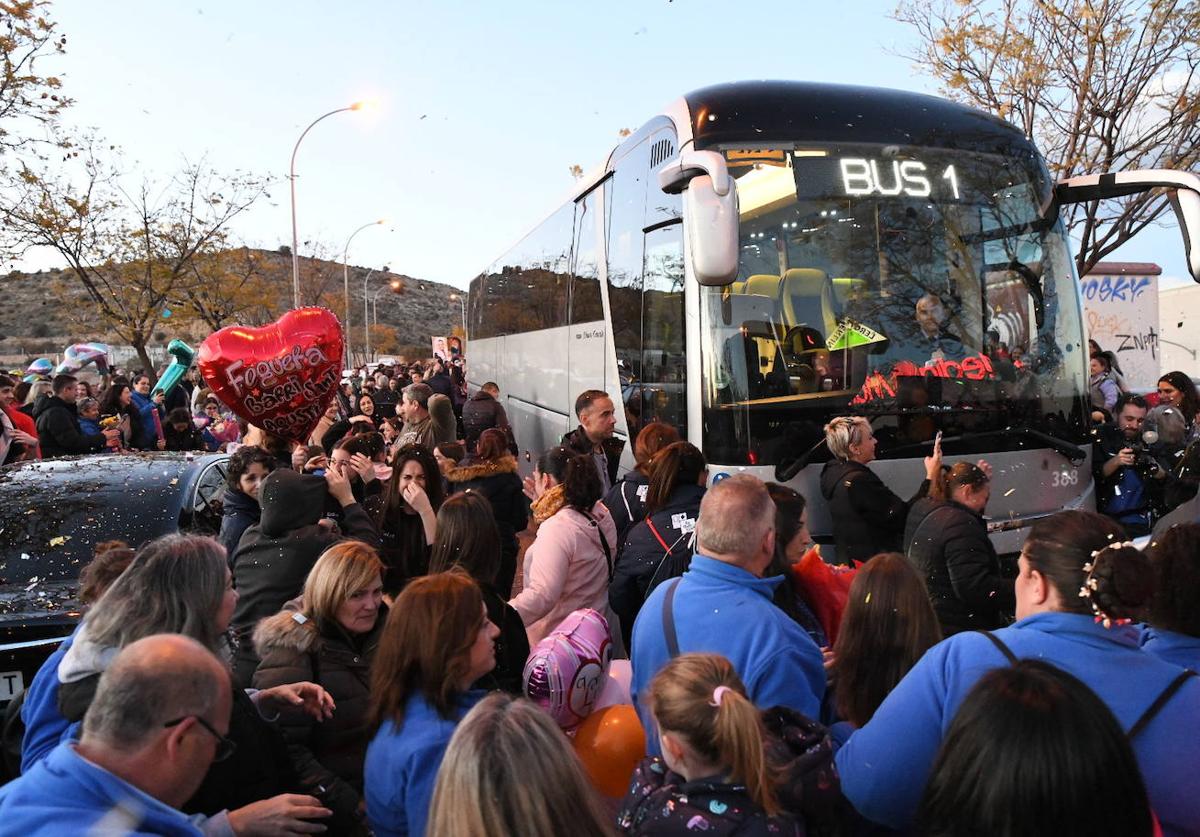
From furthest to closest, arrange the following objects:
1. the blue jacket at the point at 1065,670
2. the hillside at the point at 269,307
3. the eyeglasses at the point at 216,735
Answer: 1. the hillside at the point at 269,307
2. the blue jacket at the point at 1065,670
3. the eyeglasses at the point at 216,735

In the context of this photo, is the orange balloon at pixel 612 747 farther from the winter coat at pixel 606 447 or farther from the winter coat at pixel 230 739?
the winter coat at pixel 606 447

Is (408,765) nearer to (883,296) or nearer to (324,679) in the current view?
(324,679)

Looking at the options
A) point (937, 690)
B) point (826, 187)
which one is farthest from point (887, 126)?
point (937, 690)

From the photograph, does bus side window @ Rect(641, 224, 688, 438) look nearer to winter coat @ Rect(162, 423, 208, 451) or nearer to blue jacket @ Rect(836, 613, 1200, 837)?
blue jacket @ Rect(836, 613, 1200, 837)

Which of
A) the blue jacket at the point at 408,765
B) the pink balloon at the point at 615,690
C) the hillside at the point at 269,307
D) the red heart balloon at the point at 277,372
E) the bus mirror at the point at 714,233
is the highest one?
the hillside at the point at 269,307

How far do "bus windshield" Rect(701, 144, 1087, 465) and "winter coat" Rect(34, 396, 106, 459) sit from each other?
7403 mm

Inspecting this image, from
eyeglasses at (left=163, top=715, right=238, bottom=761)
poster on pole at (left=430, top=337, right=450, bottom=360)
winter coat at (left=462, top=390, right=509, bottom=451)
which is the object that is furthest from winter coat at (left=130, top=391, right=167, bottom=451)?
poster on pole at (left=430, top=337, right=450, bottom=360)

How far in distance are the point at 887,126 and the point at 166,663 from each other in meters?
6.41

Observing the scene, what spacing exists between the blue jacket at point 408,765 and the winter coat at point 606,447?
4.30m

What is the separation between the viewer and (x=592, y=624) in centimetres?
358

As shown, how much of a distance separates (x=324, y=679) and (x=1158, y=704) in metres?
2.56

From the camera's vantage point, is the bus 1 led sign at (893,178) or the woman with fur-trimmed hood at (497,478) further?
the bus 1 led sign at (893,178)

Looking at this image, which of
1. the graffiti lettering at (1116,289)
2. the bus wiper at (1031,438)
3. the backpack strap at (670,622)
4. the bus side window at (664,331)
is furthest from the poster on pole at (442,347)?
the backpack strap at (670,622)

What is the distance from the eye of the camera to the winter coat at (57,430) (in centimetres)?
974
